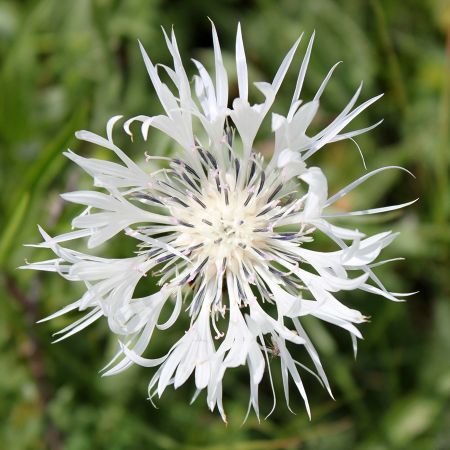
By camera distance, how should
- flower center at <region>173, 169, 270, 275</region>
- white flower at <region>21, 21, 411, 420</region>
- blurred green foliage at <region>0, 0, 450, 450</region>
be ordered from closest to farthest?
white flower at <region>21, 21, 411, 420</region>, flower center at <region>173, 169, 270, 275</region>, blurred green foliage at <region>0, 0, 450, 450</region>

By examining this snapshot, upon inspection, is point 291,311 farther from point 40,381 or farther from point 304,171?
point 40,381

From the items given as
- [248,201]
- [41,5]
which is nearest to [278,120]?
[248,201]

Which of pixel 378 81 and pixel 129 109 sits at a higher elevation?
pixel 378 81

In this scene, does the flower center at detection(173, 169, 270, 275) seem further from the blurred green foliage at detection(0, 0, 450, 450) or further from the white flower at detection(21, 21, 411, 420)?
the blurred green foliage at detection(0, 0, 450, 450)

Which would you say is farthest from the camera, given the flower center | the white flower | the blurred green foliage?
the blurred green foliage

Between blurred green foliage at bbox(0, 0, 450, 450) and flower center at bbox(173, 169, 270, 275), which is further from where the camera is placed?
blurred green foliage at bbox(0, 0, 450, 450)

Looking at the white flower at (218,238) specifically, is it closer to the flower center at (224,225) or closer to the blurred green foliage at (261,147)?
the flower center at (224,225)


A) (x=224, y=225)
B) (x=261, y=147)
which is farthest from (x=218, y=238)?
(x=261, y=147)

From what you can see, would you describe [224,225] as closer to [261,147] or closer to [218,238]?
[218,238]

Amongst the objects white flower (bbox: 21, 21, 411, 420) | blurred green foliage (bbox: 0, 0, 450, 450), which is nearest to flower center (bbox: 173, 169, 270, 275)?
white flower (bbox: 21, 21, 411, 420)
